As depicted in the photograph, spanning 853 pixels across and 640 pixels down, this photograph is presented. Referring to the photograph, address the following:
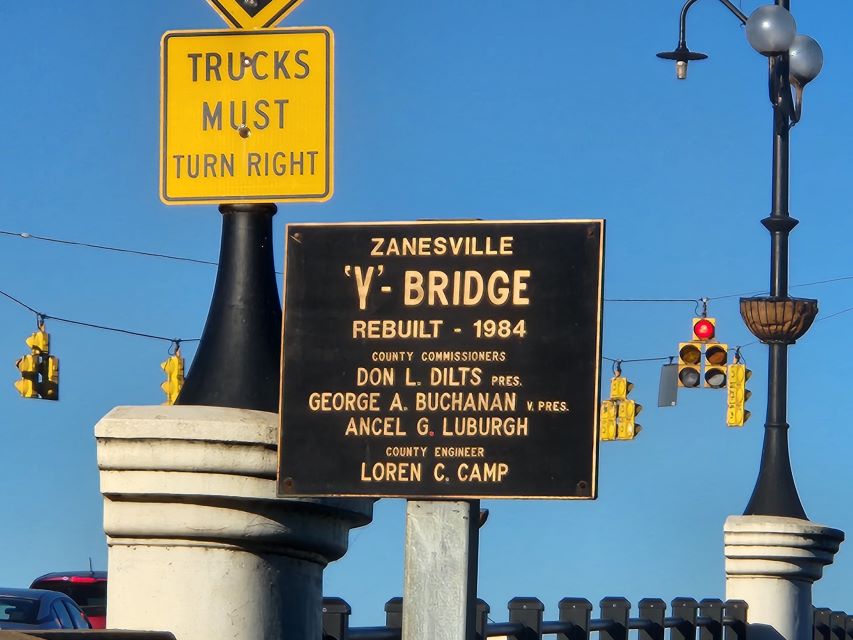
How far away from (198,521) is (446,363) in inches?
40.8

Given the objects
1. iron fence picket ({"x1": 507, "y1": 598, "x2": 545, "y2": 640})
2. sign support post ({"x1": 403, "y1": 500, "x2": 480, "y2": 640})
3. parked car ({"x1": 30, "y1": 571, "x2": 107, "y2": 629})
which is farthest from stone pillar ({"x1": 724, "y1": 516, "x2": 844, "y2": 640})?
parked car ({"x1": 30, "y1": 571, "x2": 107, "y2": 629})

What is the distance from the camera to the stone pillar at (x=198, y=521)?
5.72 metres

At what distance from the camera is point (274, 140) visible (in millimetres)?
6062

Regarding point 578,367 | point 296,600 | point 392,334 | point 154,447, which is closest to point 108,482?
point 154,447

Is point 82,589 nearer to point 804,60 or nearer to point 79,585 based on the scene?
point 79,585

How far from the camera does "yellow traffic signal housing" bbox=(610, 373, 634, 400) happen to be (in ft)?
118

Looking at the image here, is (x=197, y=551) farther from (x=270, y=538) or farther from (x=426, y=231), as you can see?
(x=426, y=231)

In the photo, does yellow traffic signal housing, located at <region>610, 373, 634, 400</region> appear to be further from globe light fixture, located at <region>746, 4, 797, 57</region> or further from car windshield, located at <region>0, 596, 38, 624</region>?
car windshield, located at <region>0, 596, 38, 624</region>

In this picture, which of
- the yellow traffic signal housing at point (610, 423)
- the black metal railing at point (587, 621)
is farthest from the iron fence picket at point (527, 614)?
the yellow traffic signal housing at point (610, 423)

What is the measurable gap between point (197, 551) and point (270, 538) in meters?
0.25

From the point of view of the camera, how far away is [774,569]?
1512cm

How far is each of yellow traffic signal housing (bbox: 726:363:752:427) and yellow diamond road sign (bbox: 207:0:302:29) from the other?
24536mm

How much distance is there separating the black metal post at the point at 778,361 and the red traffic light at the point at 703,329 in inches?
218

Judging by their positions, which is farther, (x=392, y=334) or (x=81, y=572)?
(x=81, y=572)
